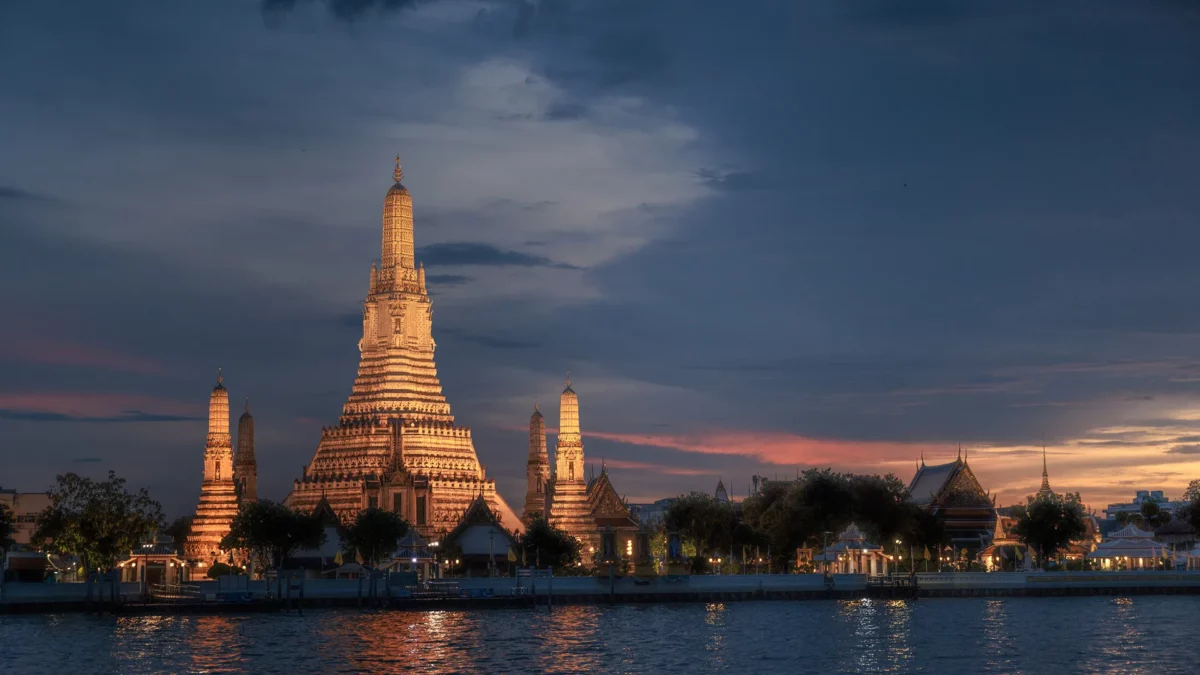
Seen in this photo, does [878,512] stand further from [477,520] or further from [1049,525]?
[477,520]

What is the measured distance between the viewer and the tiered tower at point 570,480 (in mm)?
154375

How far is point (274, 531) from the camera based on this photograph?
121750 mm

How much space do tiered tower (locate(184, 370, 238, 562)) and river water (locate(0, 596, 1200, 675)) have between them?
41.1 metres

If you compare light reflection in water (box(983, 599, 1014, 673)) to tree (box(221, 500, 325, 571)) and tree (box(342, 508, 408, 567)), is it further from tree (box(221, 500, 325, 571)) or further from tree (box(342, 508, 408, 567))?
tree (box(221, 500, 325, 571))

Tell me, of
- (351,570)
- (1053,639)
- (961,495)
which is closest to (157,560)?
(351,570)

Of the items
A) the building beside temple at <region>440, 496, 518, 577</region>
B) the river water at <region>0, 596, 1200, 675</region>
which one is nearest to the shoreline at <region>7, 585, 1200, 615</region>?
the river water at <region>0, 596, 1200, 675</region>

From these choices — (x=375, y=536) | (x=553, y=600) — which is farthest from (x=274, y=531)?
(x=553, y=600)

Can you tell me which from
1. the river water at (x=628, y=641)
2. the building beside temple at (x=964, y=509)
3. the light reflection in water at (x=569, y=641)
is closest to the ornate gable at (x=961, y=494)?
the building beside temple at (x=964, y=509)

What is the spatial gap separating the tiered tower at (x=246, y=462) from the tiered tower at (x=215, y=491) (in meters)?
18.7

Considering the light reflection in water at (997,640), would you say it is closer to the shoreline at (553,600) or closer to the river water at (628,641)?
the river water at (628,641)

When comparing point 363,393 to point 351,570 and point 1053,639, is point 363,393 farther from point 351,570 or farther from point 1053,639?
point 1053,639

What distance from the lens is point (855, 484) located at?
138 metres

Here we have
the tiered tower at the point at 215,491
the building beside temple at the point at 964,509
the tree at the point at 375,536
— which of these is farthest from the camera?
the building beside temple at the point at 964,509

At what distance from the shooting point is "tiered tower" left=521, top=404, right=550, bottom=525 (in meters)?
173
